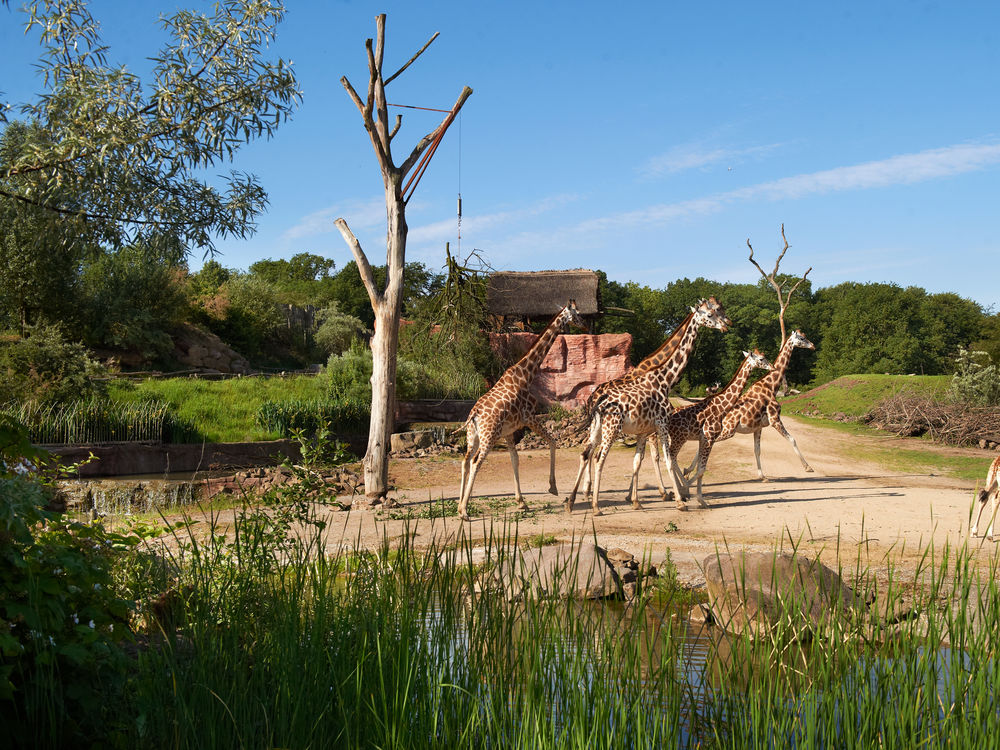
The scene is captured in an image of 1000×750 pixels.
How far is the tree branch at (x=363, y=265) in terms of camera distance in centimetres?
1279

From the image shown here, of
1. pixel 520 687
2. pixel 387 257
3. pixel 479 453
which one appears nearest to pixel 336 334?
pixel 387 257

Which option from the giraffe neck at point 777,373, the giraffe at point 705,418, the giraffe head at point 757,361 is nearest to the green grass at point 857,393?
the giraffe neck at point 777,373

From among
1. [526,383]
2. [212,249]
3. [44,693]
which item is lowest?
[44,693]

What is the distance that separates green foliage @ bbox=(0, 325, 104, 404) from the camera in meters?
16.6

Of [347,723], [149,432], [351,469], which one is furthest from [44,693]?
[149,432]

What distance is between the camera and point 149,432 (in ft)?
55.5

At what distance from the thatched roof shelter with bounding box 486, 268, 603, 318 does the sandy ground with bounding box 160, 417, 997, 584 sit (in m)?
7.87

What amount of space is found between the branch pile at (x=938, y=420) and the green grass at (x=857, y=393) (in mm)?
2072

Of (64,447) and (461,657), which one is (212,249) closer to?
(461,657)

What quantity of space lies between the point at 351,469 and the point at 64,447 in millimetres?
5145

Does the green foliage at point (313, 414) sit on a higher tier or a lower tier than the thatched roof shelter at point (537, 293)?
lower

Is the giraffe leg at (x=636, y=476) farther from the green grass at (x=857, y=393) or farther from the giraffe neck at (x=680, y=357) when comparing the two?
the green grass at (x=857, y=393)

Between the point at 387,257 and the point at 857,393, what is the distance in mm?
20628

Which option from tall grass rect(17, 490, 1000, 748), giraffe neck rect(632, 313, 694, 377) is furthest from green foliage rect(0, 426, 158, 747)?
giraffe neck rect(632, 313, 694, 377)
